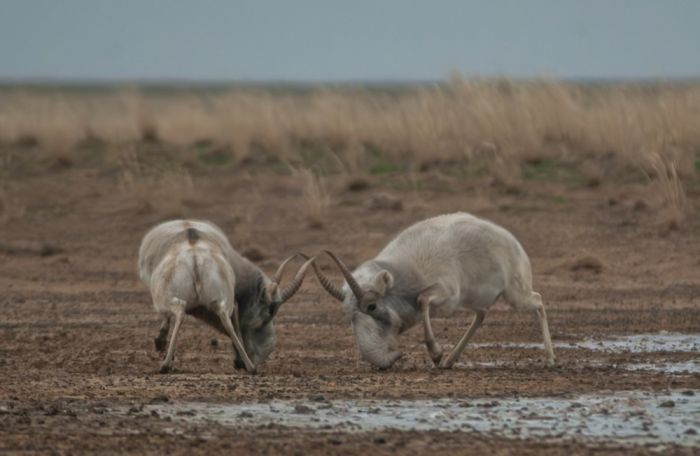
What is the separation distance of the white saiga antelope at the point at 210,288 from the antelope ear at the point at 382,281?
0.71m

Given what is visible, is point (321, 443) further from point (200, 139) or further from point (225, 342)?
point (200, 139)

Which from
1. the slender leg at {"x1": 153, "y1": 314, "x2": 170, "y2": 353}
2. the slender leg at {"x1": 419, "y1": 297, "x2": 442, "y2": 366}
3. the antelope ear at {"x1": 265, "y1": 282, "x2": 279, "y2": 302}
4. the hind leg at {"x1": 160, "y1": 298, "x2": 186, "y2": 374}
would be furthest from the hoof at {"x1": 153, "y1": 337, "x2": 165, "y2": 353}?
the slender leg at {"x1": 419, "y1": 297, "x2": 442, "y2": 366}

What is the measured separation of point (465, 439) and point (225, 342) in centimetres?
681

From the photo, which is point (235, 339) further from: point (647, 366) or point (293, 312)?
point (293, 312)

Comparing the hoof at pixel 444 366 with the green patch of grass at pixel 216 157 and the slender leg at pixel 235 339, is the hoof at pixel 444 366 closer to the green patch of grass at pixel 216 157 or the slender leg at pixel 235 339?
the slender leg at pixel 235 339

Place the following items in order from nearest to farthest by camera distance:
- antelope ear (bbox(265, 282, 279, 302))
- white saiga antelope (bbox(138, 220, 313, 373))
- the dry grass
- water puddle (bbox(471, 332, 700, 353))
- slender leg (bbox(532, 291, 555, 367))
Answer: white saiga antelope (bbox(138, 220, 313, 373))
slender leg (bbox(532, 291, 555, 367))
antelope ear (bbox(265, 282, 279, 302))
water puddle (bbox(471, 332, 700, 353))
the dry grass

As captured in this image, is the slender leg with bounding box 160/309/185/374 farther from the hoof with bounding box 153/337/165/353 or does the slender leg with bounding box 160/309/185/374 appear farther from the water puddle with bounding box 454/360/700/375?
the water puddle with bounding box 454/360/700/375

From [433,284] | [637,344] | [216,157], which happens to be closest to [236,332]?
[433,284]

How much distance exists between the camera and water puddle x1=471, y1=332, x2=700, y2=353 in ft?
51.3

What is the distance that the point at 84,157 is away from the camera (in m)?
30.3

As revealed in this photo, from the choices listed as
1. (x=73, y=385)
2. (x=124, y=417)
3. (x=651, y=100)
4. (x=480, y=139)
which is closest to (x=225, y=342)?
(x=73, y=385)

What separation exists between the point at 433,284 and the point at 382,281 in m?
0.44

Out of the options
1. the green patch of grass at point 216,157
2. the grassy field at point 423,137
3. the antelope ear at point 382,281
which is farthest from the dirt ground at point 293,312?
the green patch of grass at point 216,157

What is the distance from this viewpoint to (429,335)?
14.2 m
